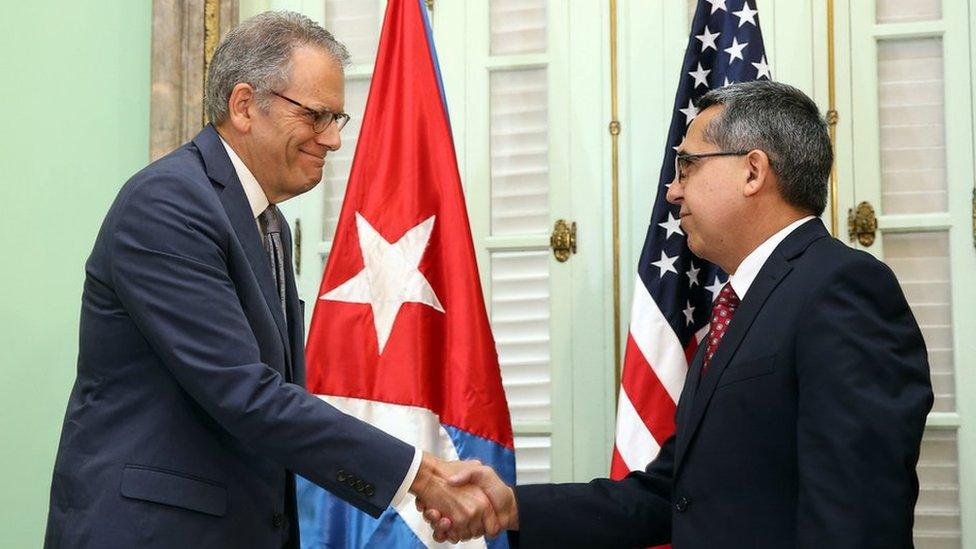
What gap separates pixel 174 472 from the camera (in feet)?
7.40

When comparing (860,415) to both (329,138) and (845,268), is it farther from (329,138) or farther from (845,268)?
(329,138)

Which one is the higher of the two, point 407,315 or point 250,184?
point 250,184

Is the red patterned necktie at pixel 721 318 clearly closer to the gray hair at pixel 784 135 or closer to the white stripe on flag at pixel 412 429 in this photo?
the gray hair at pixel 784 135

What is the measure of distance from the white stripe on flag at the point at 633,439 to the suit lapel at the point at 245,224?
4.10ft

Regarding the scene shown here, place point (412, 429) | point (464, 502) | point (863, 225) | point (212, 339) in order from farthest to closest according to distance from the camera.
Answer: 1. point (863, 225)
2. point (412, 429)
3. point (464, 502)
4. point (212, 339)

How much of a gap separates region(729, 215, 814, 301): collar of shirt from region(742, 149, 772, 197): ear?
0.34ft

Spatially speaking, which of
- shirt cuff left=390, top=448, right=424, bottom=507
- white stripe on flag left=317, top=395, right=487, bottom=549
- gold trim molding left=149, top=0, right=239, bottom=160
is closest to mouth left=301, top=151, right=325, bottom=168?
shirt cuff left=390, top=448, right=424, bottom=507

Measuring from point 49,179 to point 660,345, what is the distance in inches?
81.0

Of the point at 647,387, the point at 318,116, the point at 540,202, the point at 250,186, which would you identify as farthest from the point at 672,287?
the point at 250,186

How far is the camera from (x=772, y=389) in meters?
2.38

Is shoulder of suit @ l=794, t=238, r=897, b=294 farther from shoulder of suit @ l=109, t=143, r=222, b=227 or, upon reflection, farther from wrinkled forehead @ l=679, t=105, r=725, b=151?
shoulder of suit @ l=109, t=143, r=222, b=227

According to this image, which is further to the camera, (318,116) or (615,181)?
(615,181)

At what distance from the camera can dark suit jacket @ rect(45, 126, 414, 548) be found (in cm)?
224

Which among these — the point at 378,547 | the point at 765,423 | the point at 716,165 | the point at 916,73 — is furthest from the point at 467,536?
the point at 916,73
